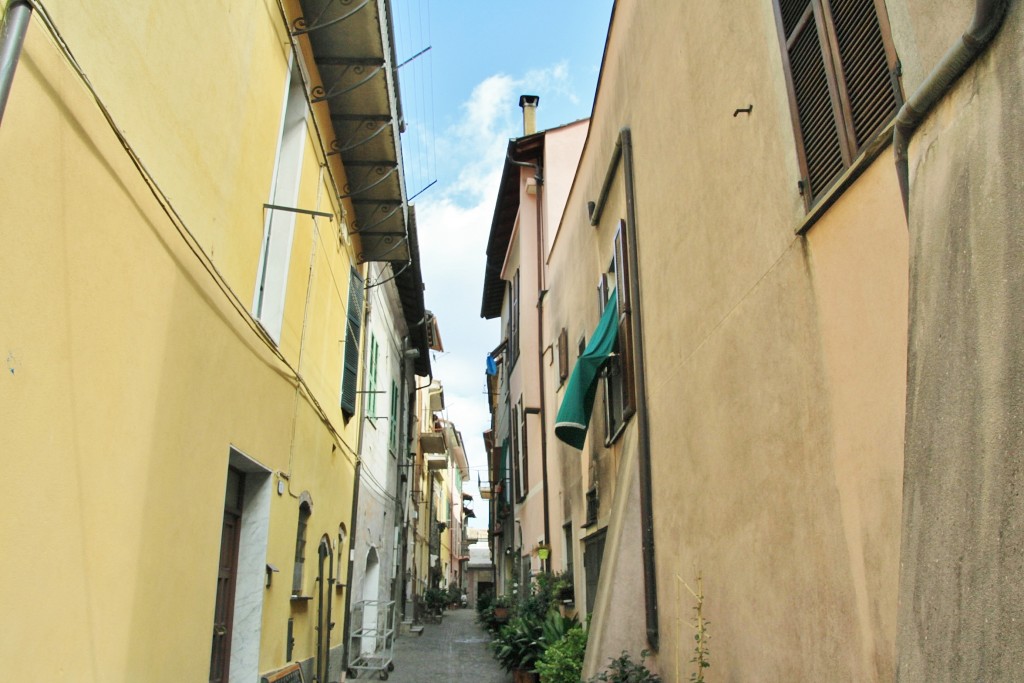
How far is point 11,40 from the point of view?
2459mm

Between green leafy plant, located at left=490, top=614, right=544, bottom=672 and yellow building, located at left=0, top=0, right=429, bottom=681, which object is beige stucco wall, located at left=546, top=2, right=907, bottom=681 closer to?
yellow building, located at left=0, top=0, right=429, bottom=681

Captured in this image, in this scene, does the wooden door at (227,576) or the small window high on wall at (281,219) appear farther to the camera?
the small window high on wall at (281,219)

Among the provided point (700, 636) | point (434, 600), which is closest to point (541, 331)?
point (700, 636)

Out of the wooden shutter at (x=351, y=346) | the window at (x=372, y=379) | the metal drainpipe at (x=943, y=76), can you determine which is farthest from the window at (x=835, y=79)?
the window at (x=372, y=379)

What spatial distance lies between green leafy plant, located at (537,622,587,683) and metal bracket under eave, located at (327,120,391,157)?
5.59 metres

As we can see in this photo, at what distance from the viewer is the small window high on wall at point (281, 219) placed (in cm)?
635

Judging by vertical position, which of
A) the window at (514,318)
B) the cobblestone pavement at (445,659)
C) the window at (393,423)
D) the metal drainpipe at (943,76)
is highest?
the window at (514,318)

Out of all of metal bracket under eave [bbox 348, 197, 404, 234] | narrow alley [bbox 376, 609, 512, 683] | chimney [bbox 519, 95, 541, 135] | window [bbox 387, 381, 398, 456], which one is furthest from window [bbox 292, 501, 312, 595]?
chimney [bbox 519, 95, 541, 135]

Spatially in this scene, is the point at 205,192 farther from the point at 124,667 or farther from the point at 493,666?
the point at 493,666

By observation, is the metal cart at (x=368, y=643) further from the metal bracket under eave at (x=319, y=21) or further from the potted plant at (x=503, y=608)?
the metal bracket under eave at (x=319, y=21)

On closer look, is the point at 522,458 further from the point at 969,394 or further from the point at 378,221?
the point at 969,394

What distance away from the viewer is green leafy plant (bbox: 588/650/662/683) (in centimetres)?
550

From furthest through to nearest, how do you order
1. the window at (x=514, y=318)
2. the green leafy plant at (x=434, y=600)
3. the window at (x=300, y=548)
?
the green leafy plant at (x=434, y=600) < the window at (x=514, y=318) < the window at (x=300, y=548)

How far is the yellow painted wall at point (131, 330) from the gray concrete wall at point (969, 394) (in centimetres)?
288
